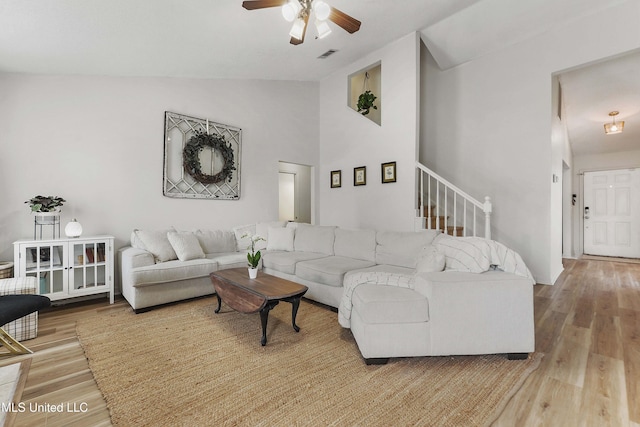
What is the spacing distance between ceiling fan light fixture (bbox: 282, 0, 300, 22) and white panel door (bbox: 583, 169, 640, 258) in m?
7.63

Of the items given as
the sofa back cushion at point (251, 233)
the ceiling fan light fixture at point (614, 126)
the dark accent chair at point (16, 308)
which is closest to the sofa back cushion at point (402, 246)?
the sofa back cushion at point (251, 233)

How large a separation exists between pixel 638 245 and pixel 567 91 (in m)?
3.97

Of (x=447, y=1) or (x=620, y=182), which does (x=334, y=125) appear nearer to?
(x=447, y=1)

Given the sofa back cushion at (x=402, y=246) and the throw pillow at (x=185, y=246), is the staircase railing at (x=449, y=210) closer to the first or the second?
the sofa back cushion at (x=402, y=246)

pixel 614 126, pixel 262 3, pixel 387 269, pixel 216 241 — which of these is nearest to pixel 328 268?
pixel 387 269

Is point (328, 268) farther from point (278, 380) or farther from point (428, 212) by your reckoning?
point (428, 212)

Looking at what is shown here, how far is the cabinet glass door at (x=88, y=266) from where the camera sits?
10.3 feet

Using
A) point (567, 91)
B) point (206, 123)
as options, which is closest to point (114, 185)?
point (206, 123)

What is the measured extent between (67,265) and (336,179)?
160 inches

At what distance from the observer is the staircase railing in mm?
3869

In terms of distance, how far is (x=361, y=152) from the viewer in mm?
5090

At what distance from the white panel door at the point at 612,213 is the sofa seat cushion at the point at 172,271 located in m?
8.07

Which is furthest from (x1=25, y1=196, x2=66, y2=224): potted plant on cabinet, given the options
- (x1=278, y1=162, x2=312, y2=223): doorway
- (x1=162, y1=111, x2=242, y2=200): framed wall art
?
(x1=278, y1=162, x2=312, y2=223): doorway

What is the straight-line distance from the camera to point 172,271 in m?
3.19
